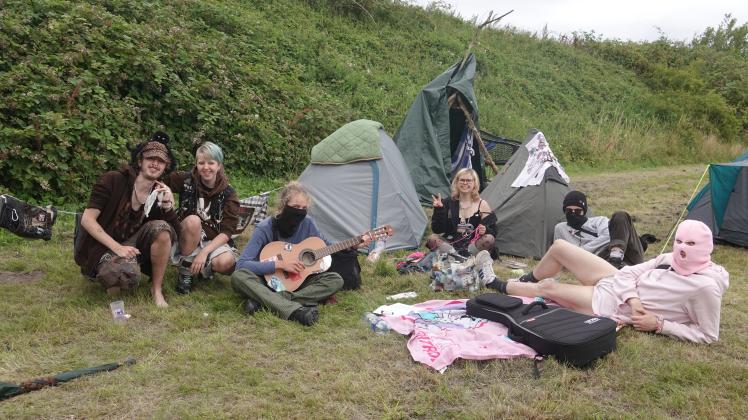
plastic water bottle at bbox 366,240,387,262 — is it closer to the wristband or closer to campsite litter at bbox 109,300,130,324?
campsite litter at bbox 109,300,130,324

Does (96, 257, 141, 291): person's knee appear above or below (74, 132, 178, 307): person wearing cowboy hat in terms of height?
below

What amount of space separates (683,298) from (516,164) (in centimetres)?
323

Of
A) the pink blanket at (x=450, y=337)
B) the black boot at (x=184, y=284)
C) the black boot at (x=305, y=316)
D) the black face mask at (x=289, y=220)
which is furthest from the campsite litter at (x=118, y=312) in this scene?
the pink blanket at (x=450, y=337)

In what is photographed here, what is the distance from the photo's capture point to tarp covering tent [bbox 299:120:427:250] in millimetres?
6082

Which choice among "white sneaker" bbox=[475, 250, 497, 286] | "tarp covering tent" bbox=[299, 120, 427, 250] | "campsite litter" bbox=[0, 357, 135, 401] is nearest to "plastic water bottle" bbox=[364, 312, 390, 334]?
"white sneaker" bbox=[475, 250, 497, 286]

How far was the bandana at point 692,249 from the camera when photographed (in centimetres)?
348

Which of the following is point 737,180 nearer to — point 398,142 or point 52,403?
point 398,142

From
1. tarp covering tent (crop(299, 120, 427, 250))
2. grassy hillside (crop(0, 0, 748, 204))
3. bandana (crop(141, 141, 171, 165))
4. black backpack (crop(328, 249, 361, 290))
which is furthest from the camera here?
grassy hillside (crop(0, 0, 748, 204))

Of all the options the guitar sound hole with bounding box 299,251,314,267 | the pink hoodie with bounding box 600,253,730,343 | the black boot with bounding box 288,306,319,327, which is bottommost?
the black boot with bounding box 288,306,319,327

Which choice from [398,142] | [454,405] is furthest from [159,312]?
[398,142]

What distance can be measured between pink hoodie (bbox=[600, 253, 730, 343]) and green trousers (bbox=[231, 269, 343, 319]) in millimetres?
1943

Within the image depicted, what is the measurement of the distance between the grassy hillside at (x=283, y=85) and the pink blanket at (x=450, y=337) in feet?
14.2

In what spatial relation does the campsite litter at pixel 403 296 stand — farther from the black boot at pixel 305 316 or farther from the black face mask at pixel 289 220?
the black face mask at pixel 289 220

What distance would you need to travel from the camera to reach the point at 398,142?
321 inches
